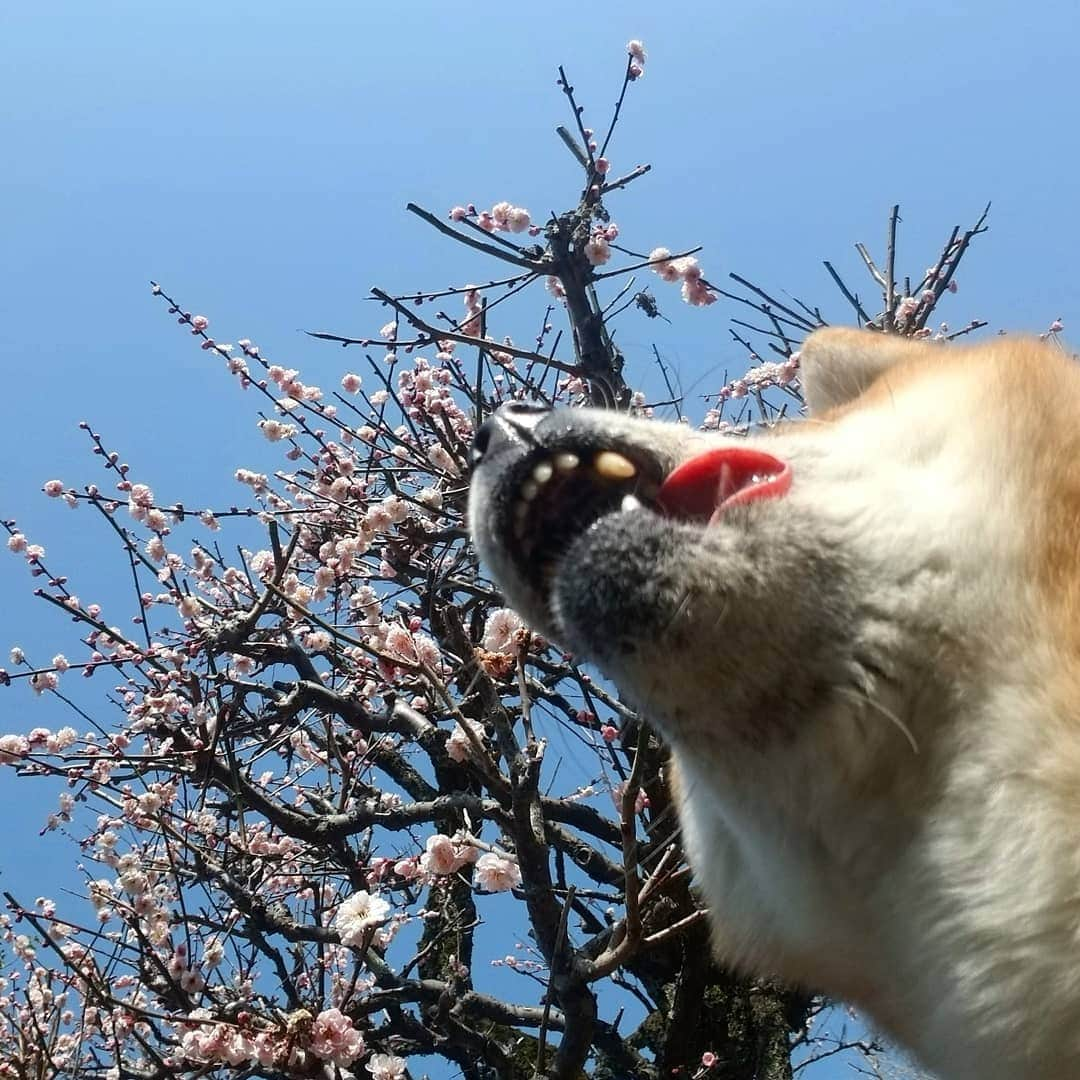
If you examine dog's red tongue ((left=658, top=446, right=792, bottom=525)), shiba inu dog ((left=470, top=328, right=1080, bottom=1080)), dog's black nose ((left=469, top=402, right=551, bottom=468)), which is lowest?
shiba inu dog ((left=470, top=328, right=1080, bottom=1080))

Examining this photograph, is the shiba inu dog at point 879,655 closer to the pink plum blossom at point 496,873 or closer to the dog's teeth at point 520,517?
the dog's teeth at point 520,517

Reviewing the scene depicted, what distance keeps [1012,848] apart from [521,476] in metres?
1.00

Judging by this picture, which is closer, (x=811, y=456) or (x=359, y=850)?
(x=811, y=456)

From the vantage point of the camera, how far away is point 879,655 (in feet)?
4.43

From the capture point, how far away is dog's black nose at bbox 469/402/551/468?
172 centimetres

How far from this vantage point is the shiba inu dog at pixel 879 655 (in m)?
1.22

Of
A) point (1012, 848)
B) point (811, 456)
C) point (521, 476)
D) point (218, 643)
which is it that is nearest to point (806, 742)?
point (1012, 848)

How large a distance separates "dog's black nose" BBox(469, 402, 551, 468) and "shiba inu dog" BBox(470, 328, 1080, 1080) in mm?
30

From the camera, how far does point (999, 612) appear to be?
1330 millimetres

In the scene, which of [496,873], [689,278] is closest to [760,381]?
[689,278]

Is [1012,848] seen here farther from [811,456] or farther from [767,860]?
[811,456]

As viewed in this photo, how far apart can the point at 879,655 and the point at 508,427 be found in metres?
0.82

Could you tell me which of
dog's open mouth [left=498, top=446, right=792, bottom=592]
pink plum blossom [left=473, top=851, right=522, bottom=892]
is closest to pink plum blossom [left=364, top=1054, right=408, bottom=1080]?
pink plum blossom [left=473, top=851, right=522, bottom=892]

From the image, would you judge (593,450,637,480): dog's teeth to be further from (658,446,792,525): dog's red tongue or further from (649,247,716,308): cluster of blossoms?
(649,247,716,308): cluster of blossoms
